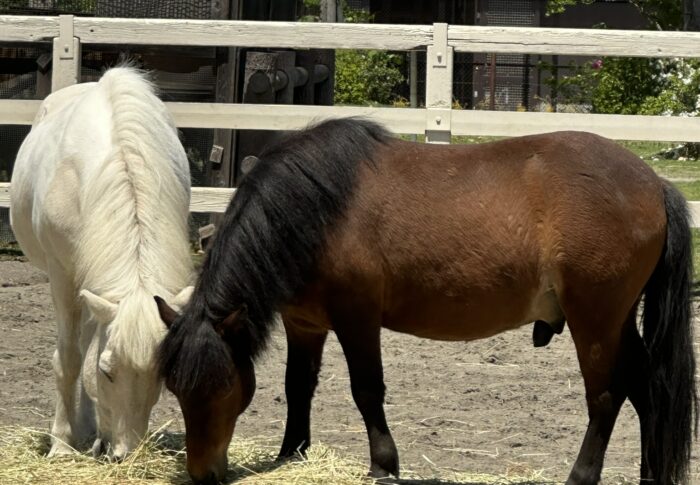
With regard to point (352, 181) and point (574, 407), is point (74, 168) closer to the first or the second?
point (352, 181)

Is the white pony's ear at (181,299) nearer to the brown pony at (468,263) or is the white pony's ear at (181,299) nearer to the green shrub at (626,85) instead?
the brown pony at (468,263)

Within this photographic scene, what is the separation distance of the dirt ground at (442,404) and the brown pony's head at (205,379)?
21 centimetres

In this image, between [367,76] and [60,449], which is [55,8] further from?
[367,76]

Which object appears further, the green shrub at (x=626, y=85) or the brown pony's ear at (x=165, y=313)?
the green shrub at (x=626, y=85)

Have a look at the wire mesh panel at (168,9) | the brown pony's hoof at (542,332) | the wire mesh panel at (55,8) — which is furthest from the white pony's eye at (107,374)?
the wire mesh panel at (55,8)

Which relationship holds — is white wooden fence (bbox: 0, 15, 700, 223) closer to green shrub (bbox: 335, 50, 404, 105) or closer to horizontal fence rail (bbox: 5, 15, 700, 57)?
horizontal fence rail (bbox: 5, 15, 700, 57)

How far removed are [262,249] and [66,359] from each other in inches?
52.5

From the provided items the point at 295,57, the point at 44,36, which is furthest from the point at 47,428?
the point at 295,57

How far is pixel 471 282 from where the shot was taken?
159 inches

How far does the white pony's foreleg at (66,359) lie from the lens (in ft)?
15.2

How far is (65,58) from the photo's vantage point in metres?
7.52

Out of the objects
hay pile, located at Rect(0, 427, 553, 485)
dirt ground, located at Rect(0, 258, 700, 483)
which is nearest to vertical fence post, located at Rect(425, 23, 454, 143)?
dirt ground, located at Rect(0, 258, 700, 483)

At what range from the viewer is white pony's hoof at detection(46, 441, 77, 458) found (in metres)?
4.53

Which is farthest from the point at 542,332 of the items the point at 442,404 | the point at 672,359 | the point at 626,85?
the point at 626,85
